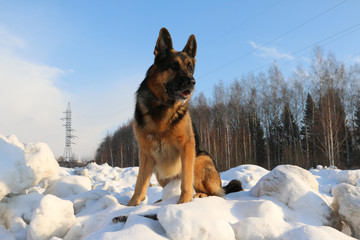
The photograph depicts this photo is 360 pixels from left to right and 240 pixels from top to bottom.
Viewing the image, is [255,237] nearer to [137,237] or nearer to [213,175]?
[137,237]

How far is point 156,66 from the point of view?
11.2ft

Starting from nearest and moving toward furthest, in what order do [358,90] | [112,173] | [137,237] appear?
1. [137,237]
2. [112,173]
3. [358,90]

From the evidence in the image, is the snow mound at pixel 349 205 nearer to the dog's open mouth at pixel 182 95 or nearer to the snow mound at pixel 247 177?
the dog's open mouth at pixel 182 95

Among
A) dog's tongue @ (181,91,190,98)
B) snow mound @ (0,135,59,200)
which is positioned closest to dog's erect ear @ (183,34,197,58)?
dog's tongue @ (181,91,190,98)

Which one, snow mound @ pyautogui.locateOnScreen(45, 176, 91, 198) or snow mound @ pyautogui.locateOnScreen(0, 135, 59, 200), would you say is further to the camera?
snow mound @ pyautogui.locateOnScreen(45, 176, 91, 198)

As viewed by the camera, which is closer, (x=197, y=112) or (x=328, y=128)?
(x=328, y=128)

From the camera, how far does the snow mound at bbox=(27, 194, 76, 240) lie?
2754 millimetres

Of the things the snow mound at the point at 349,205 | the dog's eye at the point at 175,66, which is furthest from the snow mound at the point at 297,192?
A: the dog's eye at the point at 175,66

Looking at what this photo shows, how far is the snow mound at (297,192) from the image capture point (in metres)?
3.06

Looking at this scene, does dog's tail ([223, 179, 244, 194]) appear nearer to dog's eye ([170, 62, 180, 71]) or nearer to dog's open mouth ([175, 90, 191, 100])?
dog's open mouth ([175, 90, 191, 100])

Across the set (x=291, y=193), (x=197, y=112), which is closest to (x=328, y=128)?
(x=197, y=112)

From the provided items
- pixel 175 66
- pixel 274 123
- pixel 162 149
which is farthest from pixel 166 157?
pixel 274 123

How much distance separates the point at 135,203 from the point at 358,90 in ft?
102

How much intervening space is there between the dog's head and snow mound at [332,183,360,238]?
220 cm
